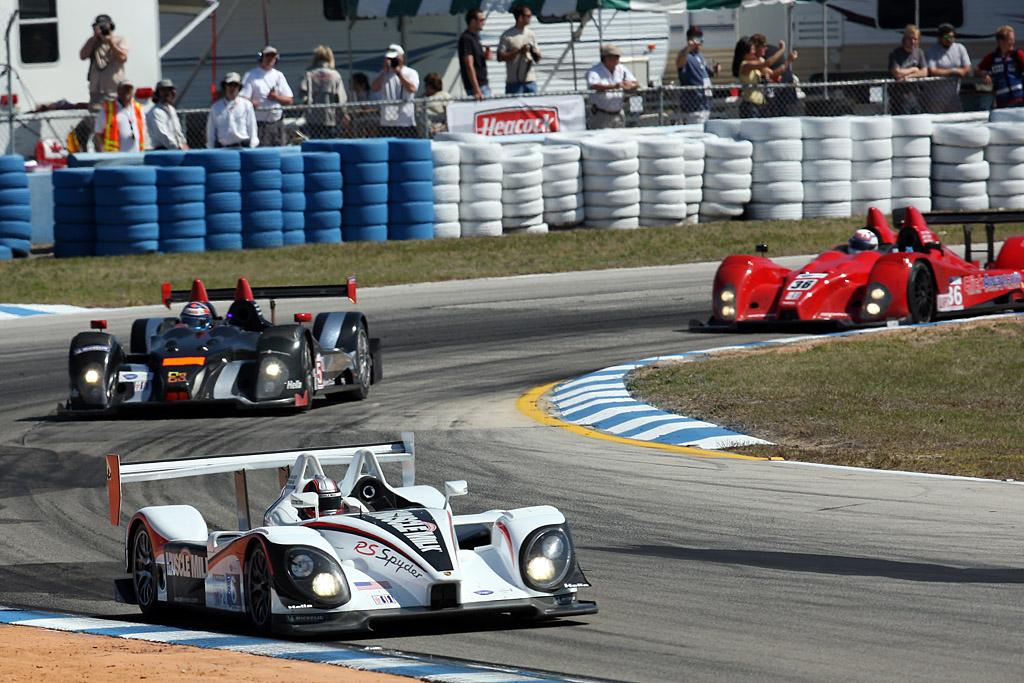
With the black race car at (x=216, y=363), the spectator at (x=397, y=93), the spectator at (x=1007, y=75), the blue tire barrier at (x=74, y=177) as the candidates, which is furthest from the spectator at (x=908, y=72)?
the black race car at (x=216, y=363)

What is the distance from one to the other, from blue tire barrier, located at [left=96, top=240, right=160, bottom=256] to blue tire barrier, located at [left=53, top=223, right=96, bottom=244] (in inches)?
5.3

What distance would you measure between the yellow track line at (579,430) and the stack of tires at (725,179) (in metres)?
9.12

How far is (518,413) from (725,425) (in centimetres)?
163

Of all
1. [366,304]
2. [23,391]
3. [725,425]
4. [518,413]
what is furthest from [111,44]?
[725,425]

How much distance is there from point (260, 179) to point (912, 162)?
8.50 meters

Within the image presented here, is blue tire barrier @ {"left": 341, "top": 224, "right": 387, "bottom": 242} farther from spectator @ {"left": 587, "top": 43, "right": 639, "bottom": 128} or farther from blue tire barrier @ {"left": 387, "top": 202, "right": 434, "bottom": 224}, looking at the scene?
spectator @ {"left": 587, "top": 43, "right": 639, "bottom": 128}

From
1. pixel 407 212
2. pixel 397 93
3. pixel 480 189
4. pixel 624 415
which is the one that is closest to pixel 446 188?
pixel 480 189

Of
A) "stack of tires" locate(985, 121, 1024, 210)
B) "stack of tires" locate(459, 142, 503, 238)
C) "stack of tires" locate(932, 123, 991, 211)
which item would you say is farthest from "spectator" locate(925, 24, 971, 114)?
"stack of tires" locate(459, 142, 503, 238)

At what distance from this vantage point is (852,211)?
21500 mm

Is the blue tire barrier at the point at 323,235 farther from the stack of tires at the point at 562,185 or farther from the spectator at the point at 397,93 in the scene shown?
the stack of tires at the point at 562,185

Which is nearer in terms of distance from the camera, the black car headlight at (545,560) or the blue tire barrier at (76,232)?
the black car headlight at (545,560)

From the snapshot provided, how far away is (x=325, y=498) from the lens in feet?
20.3

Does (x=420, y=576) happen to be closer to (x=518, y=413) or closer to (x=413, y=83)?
(x=518, y=413)

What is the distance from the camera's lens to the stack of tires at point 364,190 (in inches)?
778
